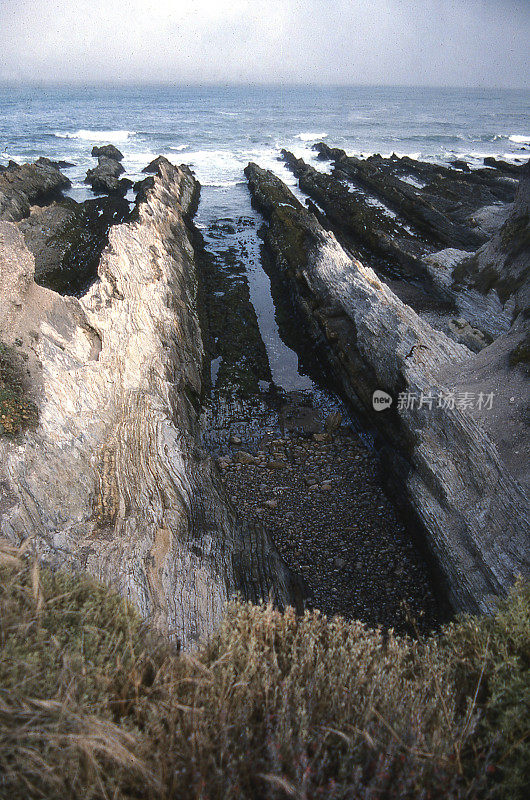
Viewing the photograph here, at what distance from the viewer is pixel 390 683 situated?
423 cm

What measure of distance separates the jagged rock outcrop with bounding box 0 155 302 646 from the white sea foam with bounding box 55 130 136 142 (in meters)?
64.5

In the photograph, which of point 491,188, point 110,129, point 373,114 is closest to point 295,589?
point 491,188

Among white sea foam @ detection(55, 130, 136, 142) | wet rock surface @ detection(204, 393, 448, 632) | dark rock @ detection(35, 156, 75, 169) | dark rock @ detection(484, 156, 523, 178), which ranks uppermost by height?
white sea foam @ detection(55, 130, 136, 142)

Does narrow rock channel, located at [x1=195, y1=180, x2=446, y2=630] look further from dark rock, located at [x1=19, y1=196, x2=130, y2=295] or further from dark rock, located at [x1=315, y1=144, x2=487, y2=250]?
dark rock, located at [x1=315, y1=144, x2=487, y2=250]

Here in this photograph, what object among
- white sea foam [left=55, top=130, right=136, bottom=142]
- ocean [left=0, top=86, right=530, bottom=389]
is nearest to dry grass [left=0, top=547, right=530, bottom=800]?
ocean [left=0, top=86, right=530, bottom=389]

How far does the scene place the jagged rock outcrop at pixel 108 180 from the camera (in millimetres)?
38000

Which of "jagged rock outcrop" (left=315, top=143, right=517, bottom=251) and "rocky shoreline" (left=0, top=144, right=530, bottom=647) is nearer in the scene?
"rocky shoreline" (left=0, top=144, right=530, bottom=647)

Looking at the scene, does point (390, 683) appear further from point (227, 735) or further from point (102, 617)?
point (102, 617)

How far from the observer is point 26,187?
3453 cm

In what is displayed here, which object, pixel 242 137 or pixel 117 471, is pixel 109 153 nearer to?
pixel 242 137

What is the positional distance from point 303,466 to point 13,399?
801cm

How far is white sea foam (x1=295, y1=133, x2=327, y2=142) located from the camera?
68806 millimetres

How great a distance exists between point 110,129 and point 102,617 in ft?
285

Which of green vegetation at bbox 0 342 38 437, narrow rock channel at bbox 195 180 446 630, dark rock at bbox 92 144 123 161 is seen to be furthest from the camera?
dark rock at bbox 92 144 123 161
